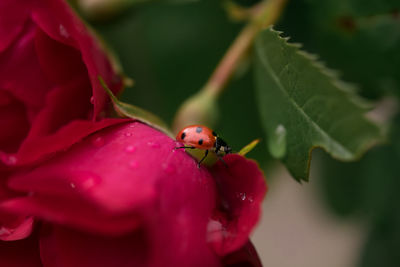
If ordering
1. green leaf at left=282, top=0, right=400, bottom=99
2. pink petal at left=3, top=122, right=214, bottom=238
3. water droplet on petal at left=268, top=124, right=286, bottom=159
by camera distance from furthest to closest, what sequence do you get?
green leaf at left=282, top=0, right=400, bottom=99 → water droplet on petal at left=268, top=124, right=286, bottom=159 → pink petal at left=3, top=122, right=214, bottom=238

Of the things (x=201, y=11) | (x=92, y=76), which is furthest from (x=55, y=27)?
(x=201, y=11)

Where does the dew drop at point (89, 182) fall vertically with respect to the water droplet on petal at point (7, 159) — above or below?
above

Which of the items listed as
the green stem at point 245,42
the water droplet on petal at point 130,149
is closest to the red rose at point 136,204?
the water droplet on petal at point 130,149

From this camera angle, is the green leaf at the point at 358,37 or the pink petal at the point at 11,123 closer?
the pink petal at the point at 11,123

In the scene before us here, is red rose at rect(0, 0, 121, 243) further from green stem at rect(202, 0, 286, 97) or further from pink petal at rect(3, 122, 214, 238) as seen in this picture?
green stem at rect(202, 0, 286, 97)

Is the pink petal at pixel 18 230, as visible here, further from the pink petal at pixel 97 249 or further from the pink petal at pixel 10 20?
the pink petal at pixel 10 20

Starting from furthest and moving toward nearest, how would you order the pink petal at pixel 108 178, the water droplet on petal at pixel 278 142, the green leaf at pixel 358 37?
the green leaf at pixel 358 37 < the water droplet on petal at pixel 278 142 < the pink petal at pixel 108 178

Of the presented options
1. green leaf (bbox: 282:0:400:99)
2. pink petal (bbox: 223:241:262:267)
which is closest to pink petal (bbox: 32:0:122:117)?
pink petal (bbox: 223:241:262:267)
